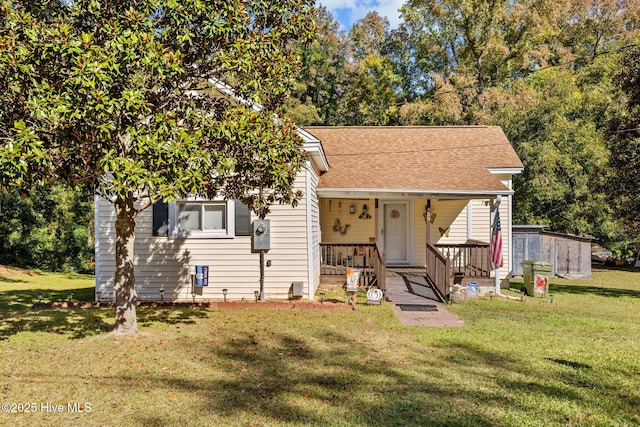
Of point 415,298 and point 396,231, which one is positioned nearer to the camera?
point 415,298

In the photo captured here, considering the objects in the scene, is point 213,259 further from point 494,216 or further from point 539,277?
point 539,277

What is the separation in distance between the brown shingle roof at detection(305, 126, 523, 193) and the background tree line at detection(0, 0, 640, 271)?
3270mm

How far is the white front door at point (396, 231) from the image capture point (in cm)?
1524

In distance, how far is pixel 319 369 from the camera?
6199 millimetres

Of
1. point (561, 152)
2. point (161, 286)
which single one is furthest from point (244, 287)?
point (561, 152)

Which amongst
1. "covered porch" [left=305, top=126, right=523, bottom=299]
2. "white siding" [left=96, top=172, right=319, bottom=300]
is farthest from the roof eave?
Answer: "white siding" [left=96, top=172, right=319, bottom=300]

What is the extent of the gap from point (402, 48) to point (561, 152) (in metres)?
13.4

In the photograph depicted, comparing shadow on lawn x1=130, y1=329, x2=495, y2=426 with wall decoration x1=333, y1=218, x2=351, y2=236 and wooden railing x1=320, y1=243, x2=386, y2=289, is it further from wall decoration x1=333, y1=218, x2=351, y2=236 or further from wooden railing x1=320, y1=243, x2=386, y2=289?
wall decoration x1=333, y1=218, x2=351, y2=236

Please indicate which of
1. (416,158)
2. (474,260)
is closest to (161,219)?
(416,158)

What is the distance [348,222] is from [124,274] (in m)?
8.40

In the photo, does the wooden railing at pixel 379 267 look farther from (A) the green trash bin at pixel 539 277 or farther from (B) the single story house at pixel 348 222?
(A) the green trash bin at pixel 539 277

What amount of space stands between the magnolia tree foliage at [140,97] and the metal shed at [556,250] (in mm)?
13206

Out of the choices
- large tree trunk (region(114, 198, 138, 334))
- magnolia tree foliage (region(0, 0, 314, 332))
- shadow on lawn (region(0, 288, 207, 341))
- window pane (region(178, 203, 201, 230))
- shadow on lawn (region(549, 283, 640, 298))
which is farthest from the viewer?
shadow on lawn (region(549, 283, 640, 298))

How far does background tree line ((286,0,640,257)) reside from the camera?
22016 millimetres
